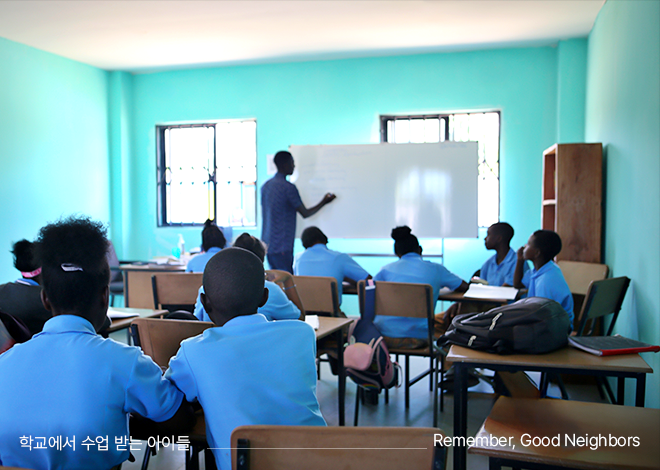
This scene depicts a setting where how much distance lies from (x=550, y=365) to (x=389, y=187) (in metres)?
3.47

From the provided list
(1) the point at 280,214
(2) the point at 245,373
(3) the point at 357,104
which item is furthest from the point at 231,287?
(3) the point at 357,104

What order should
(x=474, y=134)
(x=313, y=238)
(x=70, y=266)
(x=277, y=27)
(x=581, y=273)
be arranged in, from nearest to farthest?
(x=70, y=266) → (x=313, y=238) → (x=581, y=273) → (x=277, y=27) → (x=474, y=134)

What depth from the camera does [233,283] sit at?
137 centimetres

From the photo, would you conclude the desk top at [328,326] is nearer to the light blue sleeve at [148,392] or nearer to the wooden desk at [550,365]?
the wooden desk at [550,365]

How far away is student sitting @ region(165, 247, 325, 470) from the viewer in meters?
1.24

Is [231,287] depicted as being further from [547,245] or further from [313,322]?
[547,245]

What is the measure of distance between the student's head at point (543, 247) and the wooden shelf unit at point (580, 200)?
1.45 metres

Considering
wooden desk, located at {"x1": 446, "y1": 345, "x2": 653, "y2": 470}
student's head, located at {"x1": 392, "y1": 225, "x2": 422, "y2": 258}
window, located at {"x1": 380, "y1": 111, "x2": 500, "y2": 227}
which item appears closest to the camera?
wooden desk, located at {"x1": 446, "y1": 345, "x2": 653, "y2": 470}

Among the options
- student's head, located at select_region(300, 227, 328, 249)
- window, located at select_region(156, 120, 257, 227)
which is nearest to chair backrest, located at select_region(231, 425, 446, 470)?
student's head, located at select_region(300, 227, 328, 249)

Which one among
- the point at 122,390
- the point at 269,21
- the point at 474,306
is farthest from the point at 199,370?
the point at 269,21

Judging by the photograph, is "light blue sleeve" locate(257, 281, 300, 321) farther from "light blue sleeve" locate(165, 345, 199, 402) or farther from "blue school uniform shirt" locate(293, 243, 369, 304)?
"blue school uniform shirt" locate(293, 243, 369, 304)

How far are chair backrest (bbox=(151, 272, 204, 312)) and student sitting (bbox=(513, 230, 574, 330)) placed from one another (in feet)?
6.56

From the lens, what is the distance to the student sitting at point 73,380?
1.12 m

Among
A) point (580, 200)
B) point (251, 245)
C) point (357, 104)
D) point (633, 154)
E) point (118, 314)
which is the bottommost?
point (118, 314)
